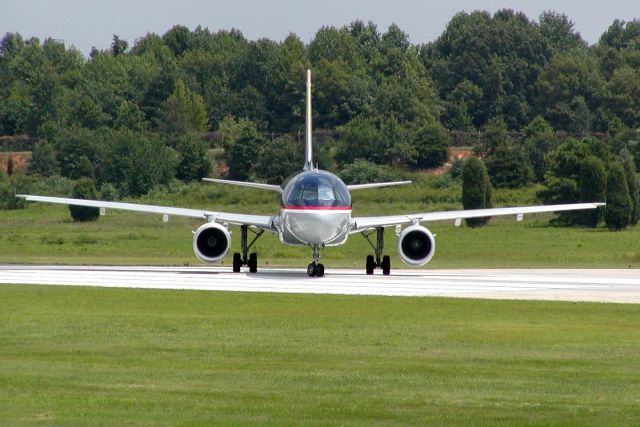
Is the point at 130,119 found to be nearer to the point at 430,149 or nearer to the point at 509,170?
the point at 430,149

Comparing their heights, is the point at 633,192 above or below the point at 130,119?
below

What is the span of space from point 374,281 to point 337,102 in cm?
8996

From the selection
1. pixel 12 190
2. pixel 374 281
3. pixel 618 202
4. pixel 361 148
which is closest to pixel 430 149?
pixel 361 148

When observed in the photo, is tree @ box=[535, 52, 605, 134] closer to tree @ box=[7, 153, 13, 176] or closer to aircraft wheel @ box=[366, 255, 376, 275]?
tree @ box=[7, 153, 13, 176]

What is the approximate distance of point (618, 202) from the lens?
69062 millimetres

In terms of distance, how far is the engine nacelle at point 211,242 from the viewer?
143ft

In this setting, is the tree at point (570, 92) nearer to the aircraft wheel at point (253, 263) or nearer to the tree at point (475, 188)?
the tree at point (475, 188)

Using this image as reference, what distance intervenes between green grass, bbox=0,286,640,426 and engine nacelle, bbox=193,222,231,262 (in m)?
11.7

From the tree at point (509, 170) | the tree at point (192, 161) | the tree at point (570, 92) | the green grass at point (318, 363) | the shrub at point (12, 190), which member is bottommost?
the green grass at point (318, 363)

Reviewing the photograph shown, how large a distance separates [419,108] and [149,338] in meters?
107

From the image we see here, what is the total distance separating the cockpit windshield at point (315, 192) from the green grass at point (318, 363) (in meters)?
9.10

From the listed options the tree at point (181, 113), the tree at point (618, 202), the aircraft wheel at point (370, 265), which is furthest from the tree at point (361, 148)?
the aircraft wheel at point (370, 265)

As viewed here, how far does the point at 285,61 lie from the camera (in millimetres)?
141750

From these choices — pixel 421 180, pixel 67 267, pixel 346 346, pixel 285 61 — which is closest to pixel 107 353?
pixel 346 346
